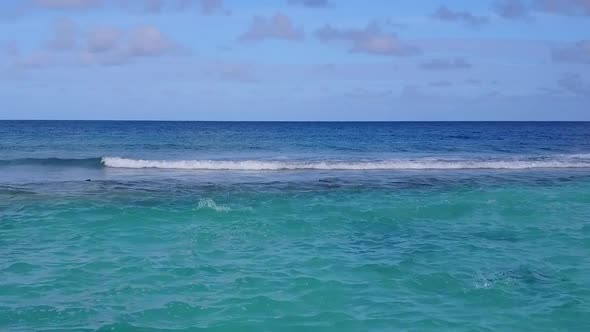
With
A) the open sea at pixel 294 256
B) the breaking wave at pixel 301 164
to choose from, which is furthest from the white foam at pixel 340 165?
the open sea at pixel 294 256

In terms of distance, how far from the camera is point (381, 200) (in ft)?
62.0

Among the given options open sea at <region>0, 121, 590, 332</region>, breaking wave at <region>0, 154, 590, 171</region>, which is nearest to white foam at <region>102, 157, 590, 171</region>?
breaking wave at <region>0, 154, 590, 171</region>

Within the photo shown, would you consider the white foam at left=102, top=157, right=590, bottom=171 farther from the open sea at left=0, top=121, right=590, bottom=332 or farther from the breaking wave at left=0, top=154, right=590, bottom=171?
the open sea at left=0, top=121, right=590, bottom=332

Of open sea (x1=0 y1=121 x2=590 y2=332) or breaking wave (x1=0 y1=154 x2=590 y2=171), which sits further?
breaking wave (x1=0 y1=154 x2=590 y2=171)

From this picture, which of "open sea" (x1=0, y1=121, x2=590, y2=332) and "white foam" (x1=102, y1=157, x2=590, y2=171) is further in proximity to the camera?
"white foam" (x1=102, y1=157, x2=590, y2=171)

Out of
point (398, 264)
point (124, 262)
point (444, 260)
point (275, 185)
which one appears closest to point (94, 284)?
point (124, 262)

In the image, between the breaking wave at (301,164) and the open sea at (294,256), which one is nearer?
the open sea at (294,256)

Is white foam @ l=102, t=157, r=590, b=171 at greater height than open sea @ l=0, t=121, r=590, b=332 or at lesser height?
greater

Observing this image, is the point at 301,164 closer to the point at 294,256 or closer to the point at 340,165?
the point at 340,165

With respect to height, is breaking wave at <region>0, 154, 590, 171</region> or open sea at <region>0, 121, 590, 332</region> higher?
breaking wave at <region>0, 154, 590, 171</region>

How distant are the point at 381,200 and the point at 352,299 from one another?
33.7ft

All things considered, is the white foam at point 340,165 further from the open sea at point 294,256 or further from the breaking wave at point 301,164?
the open sea at point 294,256

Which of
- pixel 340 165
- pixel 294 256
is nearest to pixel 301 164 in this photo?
pixel 340 165

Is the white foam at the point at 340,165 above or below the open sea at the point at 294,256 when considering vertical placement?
above
